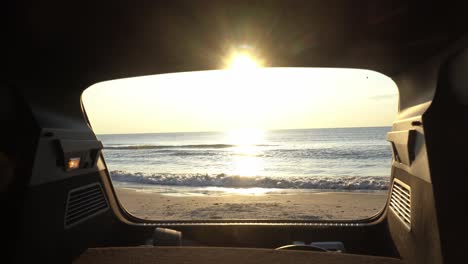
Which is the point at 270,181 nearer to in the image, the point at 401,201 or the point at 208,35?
the point at 401,201

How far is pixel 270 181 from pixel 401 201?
38.2 feet

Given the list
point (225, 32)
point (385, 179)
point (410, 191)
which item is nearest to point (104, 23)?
point (225, 32)

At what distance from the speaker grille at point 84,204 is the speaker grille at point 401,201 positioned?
2.48 m

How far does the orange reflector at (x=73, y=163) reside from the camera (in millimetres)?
2738

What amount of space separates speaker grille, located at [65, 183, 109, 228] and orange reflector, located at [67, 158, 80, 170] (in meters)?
0.19

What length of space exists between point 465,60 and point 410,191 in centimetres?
97

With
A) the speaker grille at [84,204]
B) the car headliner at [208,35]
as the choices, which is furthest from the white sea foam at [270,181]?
the car headliner at [208,35]

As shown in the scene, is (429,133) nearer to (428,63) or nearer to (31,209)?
(428,63)

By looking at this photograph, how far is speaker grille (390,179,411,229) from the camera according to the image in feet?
8.45

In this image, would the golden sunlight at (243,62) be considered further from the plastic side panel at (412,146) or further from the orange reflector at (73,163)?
the orange reflector at (73,163)

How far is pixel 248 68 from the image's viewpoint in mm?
3172

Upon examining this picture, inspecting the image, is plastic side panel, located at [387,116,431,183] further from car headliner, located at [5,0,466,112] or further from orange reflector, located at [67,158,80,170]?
orange reflector, located at [67,158,80,170]

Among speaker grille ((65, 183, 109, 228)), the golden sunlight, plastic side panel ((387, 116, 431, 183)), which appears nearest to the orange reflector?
speaker grille ((65, 183, 109, 228))

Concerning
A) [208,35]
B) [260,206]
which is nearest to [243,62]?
[208,35]
